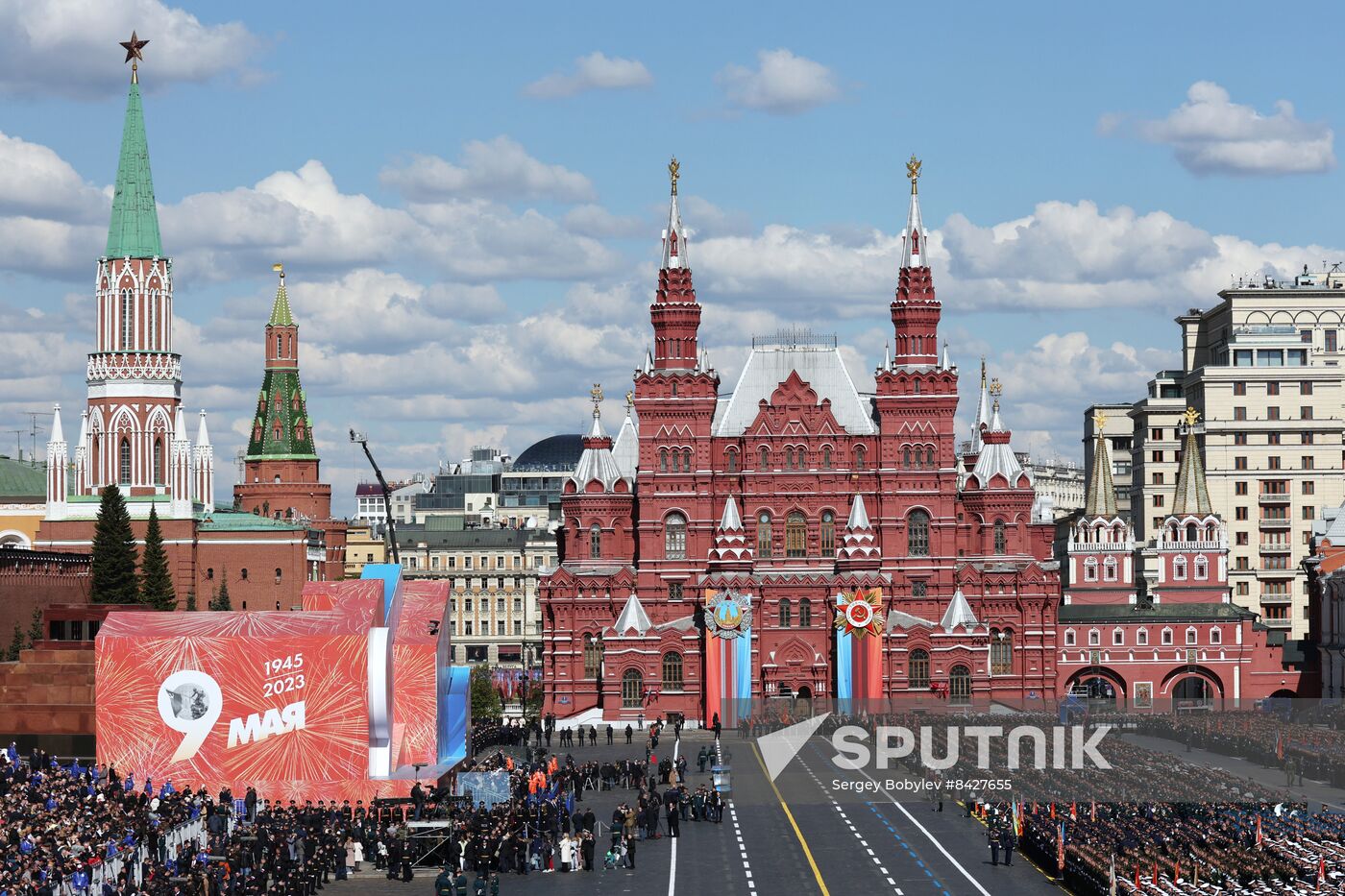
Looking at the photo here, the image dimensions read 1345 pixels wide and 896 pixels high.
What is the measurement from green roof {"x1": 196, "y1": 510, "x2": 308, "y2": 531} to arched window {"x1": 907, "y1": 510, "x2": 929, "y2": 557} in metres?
38.5

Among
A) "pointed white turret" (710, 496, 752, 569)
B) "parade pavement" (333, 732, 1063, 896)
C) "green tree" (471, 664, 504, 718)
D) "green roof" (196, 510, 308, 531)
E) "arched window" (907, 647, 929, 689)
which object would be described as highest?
"green roof" (196, 510, 308, 531)

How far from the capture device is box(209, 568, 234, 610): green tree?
403ft

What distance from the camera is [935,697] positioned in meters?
112

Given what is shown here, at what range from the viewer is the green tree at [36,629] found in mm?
98200

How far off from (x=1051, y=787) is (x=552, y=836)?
14395mm

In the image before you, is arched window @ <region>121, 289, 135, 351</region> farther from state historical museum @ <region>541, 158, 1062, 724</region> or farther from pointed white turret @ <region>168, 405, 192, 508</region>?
state historical museum @ <region>541, 158, 1062, 724</region>

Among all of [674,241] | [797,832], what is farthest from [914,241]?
[797,832]

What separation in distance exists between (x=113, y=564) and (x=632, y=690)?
981 inches

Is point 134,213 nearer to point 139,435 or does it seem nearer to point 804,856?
point 139,435

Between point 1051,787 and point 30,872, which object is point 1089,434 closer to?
point 1051,787

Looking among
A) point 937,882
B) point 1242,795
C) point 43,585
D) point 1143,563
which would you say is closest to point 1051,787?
point 1242,795

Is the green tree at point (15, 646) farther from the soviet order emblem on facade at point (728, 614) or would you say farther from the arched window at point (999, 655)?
the arched window at point (999, 655)

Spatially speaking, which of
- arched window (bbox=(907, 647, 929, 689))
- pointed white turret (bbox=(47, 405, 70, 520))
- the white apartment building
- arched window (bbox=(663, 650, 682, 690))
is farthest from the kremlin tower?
the white apartment building

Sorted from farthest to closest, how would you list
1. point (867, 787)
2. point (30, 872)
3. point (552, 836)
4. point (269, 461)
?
point (269, 461) < point (867, 787) < point (552, 836) < point (30, 872)
